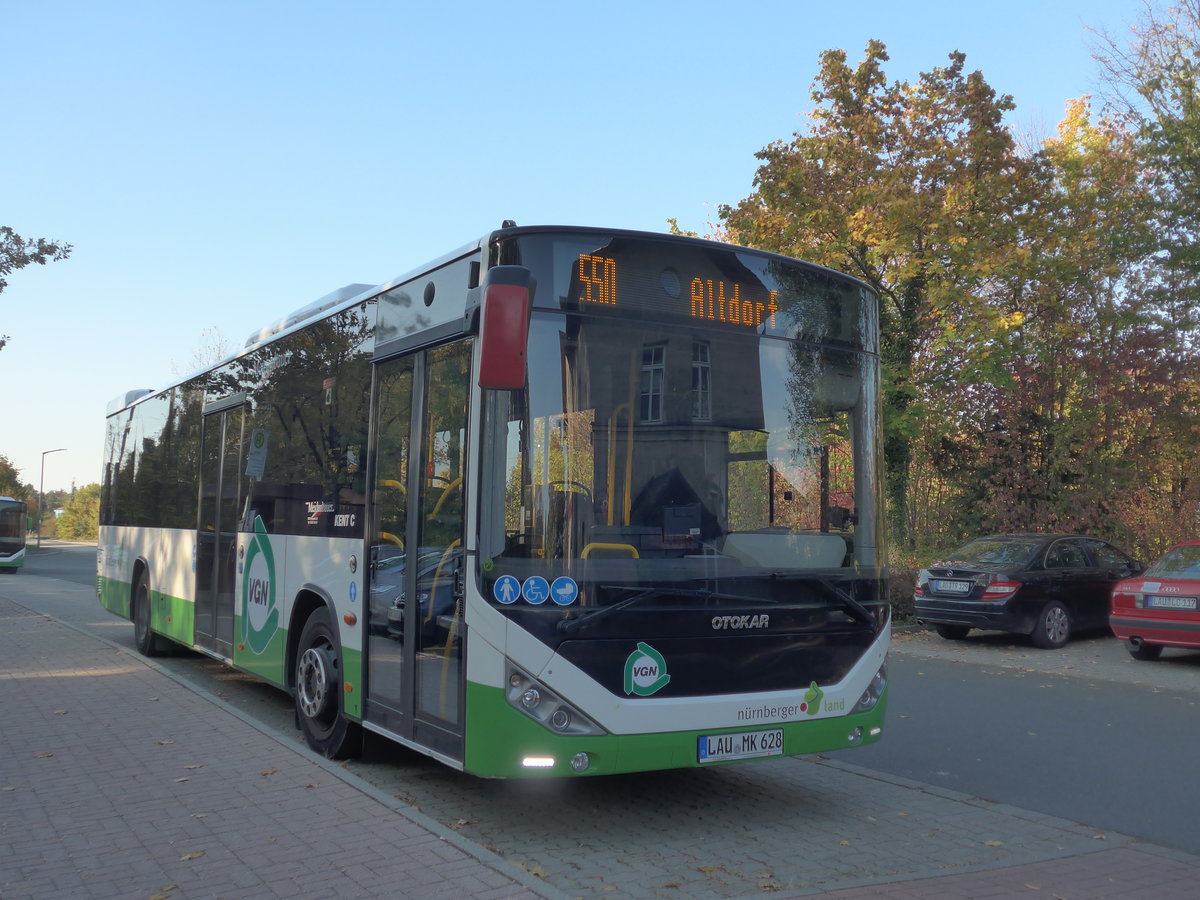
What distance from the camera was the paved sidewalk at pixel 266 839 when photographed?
5145 millimetres

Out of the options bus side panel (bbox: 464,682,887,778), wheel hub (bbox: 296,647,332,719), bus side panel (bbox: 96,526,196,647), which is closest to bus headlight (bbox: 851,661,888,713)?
bus side panel (bbox: 464,682,887,778)

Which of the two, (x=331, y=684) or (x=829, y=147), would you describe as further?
(x=829, y=147)

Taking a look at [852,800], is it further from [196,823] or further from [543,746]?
[196,823]

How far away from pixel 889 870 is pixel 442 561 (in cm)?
281

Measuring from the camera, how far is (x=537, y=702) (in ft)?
18.5

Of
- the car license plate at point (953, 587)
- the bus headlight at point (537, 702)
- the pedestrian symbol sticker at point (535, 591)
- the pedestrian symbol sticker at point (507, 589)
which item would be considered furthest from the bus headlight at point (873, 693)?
the car license plate at point (953, 587)

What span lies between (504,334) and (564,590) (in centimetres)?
132

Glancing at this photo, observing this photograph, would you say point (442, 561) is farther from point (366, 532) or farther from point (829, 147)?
point (829, 147)

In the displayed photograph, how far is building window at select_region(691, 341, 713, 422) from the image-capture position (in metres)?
6.15

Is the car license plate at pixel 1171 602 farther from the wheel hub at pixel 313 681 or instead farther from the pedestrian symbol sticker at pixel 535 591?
the pedestrian symbol sticker at pixel 535 591

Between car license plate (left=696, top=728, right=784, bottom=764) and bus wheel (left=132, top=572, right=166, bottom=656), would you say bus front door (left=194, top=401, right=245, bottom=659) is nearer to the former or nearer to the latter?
bus wheel (left=132, top=572, right=166, bottom=656)

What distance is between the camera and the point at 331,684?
7.80 meters

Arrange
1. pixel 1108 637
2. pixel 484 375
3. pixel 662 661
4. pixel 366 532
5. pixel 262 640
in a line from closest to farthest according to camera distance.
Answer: pixel 484 375, pixel 662 661, pixel 366 532, pixel 262 640, pixel 1108 637

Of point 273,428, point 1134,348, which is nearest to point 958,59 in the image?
point 1134,348
